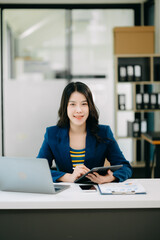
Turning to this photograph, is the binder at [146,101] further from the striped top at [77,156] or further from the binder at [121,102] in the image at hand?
the striped top at [77,156]

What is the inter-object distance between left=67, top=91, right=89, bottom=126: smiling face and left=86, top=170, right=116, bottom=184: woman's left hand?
0.45 meters

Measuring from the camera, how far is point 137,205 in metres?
1.50

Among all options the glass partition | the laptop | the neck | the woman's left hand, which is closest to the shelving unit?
the glass partition

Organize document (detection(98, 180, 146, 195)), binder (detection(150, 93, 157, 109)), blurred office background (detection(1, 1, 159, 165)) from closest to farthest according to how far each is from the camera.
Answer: document (detection(98, 180, 146, 195))
binder (detection(150, 93, 157, 109))
blurred office background (detection(1, 1, 159, 165))

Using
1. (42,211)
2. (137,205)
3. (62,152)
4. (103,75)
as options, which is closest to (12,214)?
(42,211)

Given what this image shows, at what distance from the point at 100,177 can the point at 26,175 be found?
46 centimetres

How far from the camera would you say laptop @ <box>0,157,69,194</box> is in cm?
155

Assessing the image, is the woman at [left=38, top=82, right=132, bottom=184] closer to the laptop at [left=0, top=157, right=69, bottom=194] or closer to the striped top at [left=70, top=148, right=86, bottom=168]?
the striped top at [left=70, top=148, right=86, bottom=168]

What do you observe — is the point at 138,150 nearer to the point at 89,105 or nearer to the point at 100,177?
the point at 89,105

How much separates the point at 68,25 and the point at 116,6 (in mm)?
907

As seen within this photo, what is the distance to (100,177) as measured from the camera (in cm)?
184

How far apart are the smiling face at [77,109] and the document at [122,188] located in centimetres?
52

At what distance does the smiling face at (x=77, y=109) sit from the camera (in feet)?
7.14

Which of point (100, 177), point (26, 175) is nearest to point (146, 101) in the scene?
point (100, 177)
